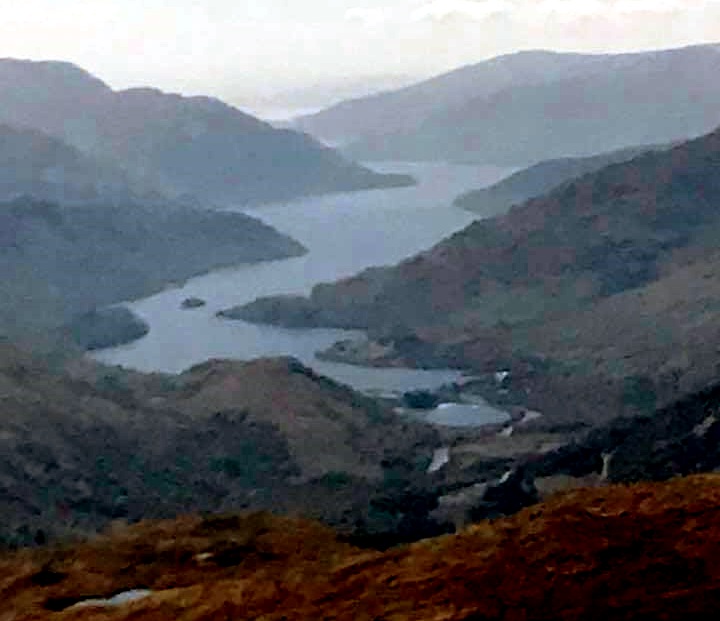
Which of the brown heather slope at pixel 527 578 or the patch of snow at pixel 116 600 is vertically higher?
the brown heather slope at pixel 527 578

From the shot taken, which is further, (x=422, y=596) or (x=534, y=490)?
(x=534, y=490)

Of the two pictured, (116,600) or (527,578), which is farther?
(116,600)

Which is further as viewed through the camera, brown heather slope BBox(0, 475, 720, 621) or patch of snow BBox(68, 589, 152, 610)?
patch of snow BBox(68, 589, 152, 610)

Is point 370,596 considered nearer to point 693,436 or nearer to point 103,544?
point 103,544

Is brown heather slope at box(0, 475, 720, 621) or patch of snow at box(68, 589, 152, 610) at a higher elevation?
brown heather slope at box(0, 475, 720, 621)

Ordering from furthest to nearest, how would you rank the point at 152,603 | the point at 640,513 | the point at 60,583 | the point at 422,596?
1. the point at 60,583
2. the point at 152,603
3. the point at 640,513
4. the point at 422,596

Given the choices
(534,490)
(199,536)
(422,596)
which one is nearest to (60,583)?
(199,536)

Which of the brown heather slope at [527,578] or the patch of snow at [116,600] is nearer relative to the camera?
the brown heather slope at [527,578]

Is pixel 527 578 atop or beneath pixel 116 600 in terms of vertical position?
atop
